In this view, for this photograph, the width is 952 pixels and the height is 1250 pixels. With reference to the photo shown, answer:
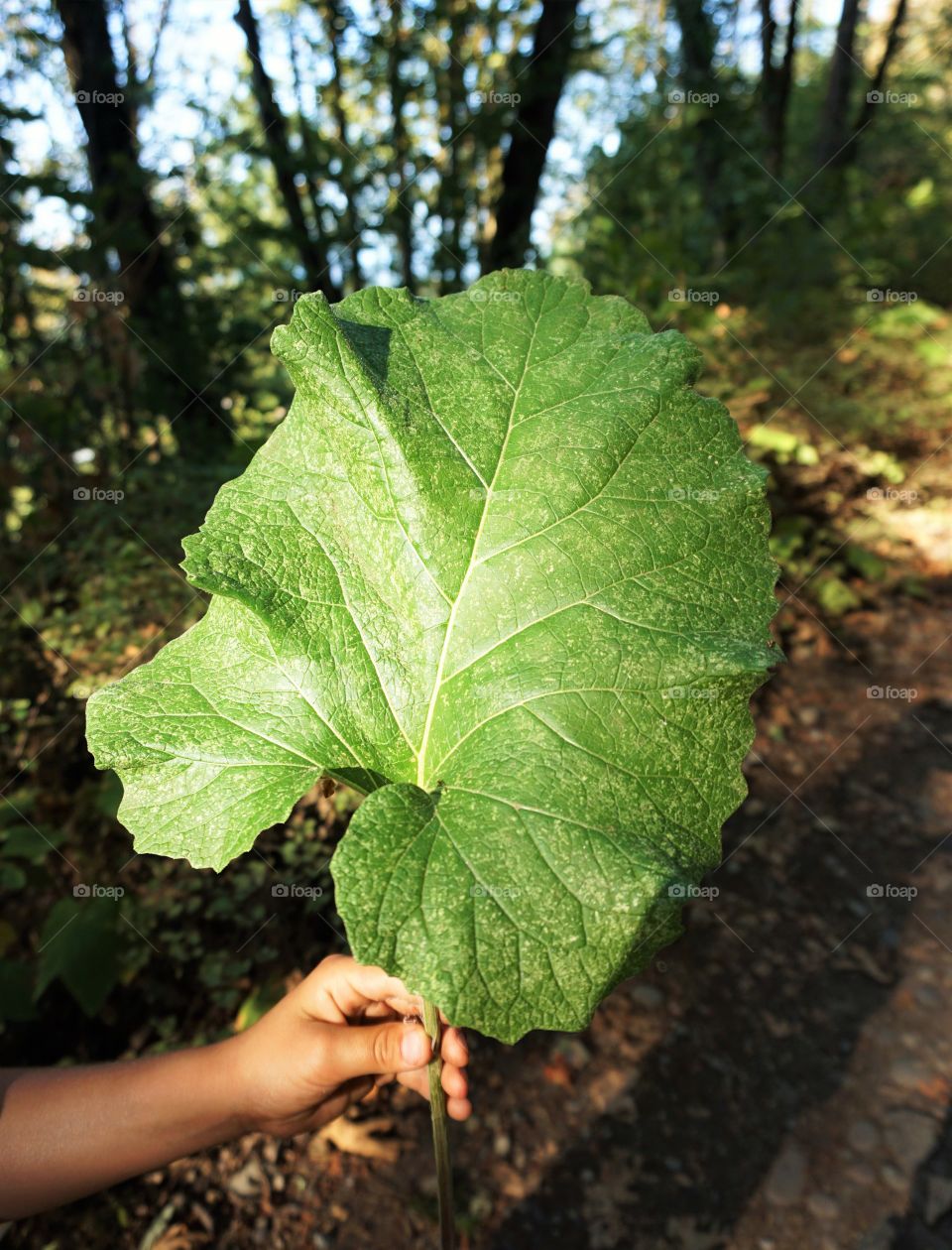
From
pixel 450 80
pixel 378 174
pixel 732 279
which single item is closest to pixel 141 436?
pixel 378 174

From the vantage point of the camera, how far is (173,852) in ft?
3.56

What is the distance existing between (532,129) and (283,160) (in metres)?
1.90

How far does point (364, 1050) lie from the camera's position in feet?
5.20

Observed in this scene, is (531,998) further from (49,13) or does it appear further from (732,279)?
(732,279)

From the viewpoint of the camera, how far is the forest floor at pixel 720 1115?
2.44m
